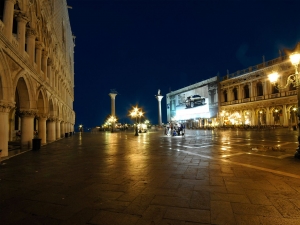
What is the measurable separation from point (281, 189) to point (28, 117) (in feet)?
42.7

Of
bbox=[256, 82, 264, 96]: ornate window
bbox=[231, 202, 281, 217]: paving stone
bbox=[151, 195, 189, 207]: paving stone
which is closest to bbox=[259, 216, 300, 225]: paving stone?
bbox=[231, 202, 281, 217]: paving stone

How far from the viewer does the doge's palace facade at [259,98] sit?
32750 millimetres

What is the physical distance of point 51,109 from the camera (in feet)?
59.5

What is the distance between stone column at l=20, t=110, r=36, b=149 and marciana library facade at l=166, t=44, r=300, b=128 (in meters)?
28.8

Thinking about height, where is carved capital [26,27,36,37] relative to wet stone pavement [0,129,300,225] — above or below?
above

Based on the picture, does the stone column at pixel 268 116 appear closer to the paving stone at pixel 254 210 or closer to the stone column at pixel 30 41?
the stone column at pixel 30 41

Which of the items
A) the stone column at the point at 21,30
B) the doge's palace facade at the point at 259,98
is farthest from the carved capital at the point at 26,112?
the doge's palace facade at the point at 259,98

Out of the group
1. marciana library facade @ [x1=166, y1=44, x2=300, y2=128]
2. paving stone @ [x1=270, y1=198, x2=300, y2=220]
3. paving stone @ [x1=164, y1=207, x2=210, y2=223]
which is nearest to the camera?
paving stone @ [x1=164, y1=207, x2=210, y2=223]

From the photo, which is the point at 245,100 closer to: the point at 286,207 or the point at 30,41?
the point at 30,41

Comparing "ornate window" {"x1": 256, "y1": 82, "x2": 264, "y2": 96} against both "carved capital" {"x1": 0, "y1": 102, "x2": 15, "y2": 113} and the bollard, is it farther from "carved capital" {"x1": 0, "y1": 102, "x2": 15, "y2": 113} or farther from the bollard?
"carved capital" {"x1": 0, "y1": 102, "x2": 15, "y2": 113}

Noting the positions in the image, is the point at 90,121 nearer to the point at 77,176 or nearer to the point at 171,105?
the point at 171,105

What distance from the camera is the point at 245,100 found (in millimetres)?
41250

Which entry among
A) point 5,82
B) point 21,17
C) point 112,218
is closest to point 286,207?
point 112,218

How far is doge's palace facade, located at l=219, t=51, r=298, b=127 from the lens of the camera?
107 ft
